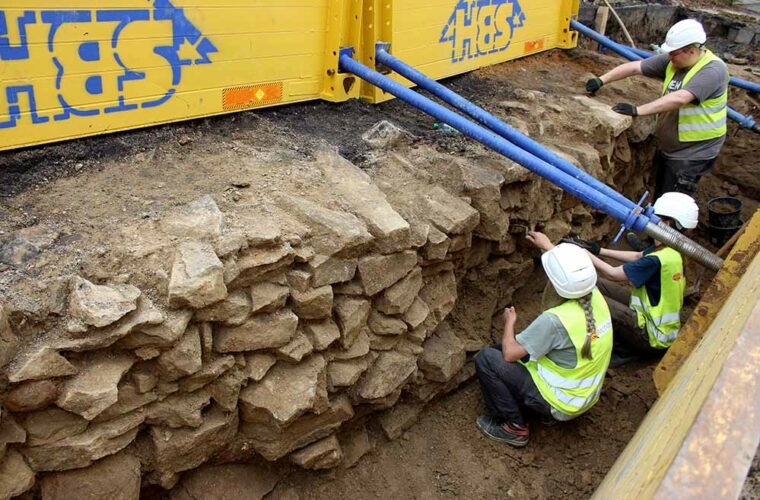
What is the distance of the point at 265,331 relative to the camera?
3502mm

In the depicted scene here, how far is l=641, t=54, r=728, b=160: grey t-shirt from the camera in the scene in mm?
6012

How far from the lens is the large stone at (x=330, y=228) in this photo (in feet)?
12.2

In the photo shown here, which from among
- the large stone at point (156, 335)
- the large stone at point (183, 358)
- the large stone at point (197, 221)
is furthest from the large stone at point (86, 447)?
the large stone at point (197, 221)

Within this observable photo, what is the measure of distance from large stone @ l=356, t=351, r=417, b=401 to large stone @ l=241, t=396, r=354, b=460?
140 mm

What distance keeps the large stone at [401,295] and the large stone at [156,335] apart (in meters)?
1.36

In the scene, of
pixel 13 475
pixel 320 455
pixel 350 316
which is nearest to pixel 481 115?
pixel 350 316

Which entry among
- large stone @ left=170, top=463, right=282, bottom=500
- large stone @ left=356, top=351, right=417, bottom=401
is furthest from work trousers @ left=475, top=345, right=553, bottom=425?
large stone @ left=170, top=463, right=282, bottom=500

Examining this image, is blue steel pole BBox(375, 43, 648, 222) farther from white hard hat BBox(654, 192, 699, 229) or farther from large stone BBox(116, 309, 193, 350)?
large stone BBox(116, 309, 193, 350)

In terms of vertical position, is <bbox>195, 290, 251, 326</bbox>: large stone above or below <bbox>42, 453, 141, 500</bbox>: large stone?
above

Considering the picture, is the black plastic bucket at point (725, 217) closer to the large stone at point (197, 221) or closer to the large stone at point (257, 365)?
the large stone at point (257, 365)

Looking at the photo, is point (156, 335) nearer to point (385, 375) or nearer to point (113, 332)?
point (113, 332)

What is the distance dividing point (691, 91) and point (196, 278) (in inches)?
197

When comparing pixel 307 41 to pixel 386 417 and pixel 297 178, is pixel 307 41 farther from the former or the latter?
pixel 386 417

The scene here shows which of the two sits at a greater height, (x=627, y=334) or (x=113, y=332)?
(x=113, y=332)
